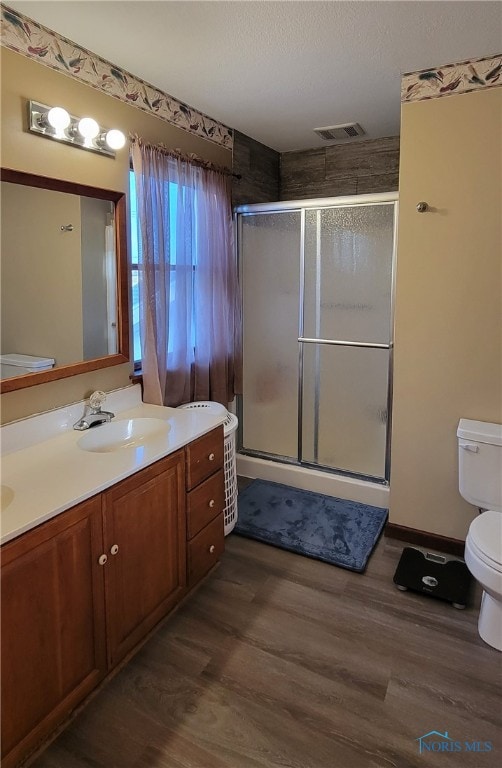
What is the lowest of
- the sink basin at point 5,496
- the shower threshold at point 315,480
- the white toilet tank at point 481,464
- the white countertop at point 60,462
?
the shower threshold at point 315,480

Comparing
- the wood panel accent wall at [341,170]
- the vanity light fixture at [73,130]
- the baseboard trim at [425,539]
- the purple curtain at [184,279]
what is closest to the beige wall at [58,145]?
the vanity light fixture at [73,130]

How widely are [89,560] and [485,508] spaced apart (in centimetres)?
179

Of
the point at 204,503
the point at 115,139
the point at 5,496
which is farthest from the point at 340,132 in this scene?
the point at 5,496

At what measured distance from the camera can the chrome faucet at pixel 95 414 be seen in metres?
2.13

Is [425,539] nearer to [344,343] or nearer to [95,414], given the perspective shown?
[344,343]

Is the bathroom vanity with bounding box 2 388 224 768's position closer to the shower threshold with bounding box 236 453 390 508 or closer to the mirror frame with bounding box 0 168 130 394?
the mirror frame with bounding box 0 168 130 394

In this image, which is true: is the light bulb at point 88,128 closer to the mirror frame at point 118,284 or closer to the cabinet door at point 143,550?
the mirror frame at point 118,284

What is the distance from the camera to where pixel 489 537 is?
6.36 ft

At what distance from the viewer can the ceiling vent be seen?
10.1 ft

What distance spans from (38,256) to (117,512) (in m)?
1.06

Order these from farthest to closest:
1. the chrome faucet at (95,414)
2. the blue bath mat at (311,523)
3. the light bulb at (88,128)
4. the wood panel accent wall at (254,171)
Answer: the wood panel accent wall at (254,171), the blue bath mat at (311,523), the chrome faucet at (95,414), the light bulb at (88,128)

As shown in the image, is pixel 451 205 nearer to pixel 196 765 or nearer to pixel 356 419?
pixel 356 419

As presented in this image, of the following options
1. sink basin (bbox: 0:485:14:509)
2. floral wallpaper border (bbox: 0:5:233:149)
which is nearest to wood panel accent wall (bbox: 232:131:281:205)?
floral wallpaper border (bbox: 0:5:233:149)

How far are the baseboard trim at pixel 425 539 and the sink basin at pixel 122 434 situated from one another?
1.45m
